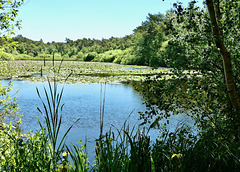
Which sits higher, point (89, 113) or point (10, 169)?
point (10, 169)

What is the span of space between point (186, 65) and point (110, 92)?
927 centimetres

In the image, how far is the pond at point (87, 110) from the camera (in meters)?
6.53

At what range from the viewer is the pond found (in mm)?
→ 6527

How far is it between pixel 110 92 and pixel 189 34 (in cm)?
935

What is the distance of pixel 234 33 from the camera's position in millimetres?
3123

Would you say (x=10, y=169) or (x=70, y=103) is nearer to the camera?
(x=10, y=169)

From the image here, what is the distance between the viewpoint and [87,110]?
879 centimetres

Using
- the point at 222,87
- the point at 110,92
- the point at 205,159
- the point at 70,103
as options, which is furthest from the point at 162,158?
the point at 110,92

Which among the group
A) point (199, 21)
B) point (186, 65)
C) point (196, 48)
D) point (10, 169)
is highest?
point (199, 21)

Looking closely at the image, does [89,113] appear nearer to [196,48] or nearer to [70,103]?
[70,103]

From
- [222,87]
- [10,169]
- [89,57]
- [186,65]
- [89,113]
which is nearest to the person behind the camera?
[10,169]

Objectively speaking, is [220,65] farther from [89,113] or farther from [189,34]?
[89,113]

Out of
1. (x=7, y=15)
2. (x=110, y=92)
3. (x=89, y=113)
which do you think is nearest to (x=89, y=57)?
(x=110, y=92)

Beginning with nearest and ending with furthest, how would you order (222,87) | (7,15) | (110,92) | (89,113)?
(222,87) < (7,15) < (89,113) < (110,92)
